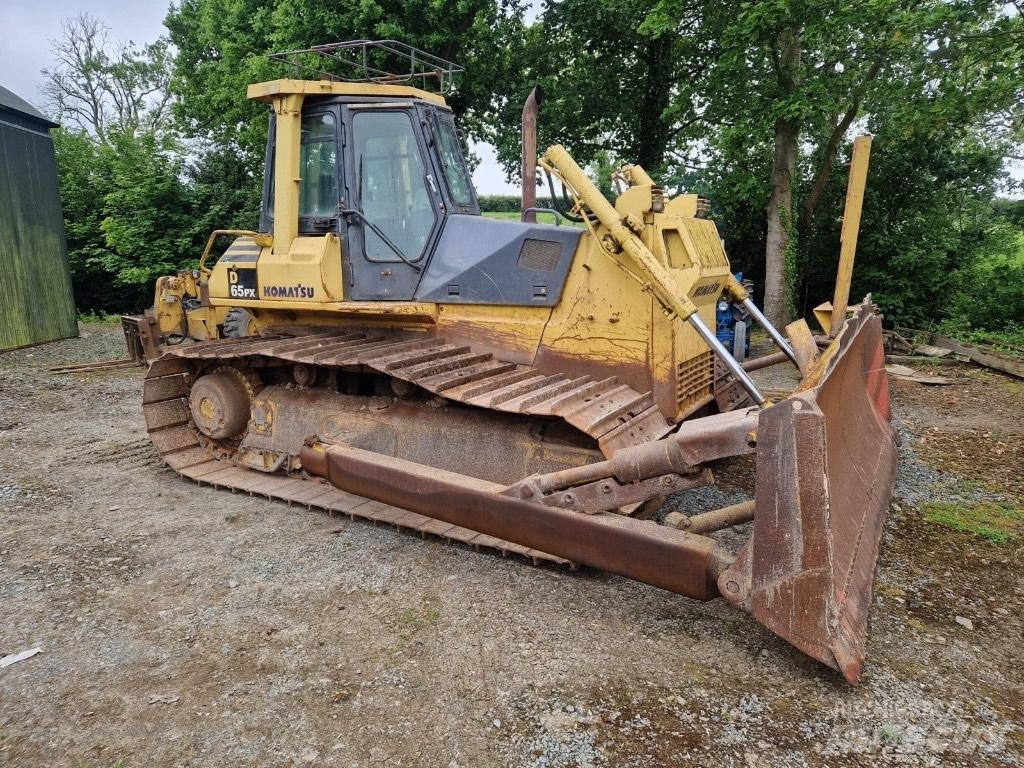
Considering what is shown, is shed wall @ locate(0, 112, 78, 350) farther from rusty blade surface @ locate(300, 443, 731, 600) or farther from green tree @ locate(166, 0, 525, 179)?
rusty blade surface @ locate(300, 443, 731, 600)

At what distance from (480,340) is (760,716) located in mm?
2846

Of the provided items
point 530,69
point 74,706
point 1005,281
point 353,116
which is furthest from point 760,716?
point 530,69

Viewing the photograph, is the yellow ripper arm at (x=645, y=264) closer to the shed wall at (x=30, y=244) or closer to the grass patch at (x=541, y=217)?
the grass patch at (x=541, y=217)

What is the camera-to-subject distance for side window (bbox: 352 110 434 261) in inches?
198

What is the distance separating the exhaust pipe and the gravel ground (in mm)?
2307

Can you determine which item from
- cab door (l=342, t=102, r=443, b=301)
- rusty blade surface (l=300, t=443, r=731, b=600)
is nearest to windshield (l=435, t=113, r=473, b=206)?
cab door (l=342, t=102, r=443, b=301)

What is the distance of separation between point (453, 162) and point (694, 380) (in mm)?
2362

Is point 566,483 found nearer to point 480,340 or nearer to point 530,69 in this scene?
point 480,340

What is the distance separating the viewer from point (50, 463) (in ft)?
19.5

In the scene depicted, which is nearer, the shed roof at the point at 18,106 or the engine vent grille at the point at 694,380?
the engine vent grille at the point at 694,380

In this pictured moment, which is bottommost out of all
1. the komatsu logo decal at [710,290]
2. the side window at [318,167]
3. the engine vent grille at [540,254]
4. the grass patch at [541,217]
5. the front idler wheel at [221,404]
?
the front idler wheel at [221,404]

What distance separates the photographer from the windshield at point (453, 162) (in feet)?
17.0

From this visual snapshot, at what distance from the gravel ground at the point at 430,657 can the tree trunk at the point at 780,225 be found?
8396mm

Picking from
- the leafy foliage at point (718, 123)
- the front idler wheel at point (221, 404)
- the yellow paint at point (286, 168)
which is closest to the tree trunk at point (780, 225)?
the leafy foliage at point (718, 123)
